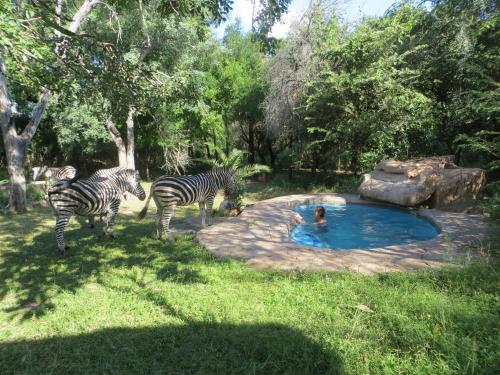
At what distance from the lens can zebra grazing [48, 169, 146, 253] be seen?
23.3 ft

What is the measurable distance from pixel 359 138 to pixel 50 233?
12.4 meters

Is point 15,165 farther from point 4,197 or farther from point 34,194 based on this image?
point 34,194

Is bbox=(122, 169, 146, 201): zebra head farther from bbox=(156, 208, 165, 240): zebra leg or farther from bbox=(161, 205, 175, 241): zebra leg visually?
bbox=(161, 205, 175, 241): zebra leg

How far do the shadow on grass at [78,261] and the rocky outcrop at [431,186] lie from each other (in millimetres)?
7468

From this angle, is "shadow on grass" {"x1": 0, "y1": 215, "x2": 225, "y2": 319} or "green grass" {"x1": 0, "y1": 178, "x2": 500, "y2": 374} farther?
"shadow on grass" {"x1": 0, "y1": 215, "x2": 225, "y2": 319}

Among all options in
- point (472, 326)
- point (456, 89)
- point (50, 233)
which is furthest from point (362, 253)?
point (456, 89)

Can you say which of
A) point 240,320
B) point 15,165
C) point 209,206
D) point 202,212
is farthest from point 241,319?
point 15,165

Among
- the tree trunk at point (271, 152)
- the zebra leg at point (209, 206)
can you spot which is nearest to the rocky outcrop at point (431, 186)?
the zebra leg at point (209, 206)

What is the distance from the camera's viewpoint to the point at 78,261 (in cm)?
671

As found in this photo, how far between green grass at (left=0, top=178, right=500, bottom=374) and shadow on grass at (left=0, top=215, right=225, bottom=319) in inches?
1.6

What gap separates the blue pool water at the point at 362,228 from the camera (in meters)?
10.0

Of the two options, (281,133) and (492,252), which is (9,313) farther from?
(281,133)

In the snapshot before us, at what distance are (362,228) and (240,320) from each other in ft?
26.8

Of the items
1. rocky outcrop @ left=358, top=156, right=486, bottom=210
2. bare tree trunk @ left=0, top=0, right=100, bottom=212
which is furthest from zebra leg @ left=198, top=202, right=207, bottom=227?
bare tree trunk @ left=0, top=0, right=100, bottom=212
